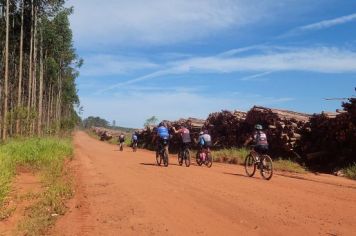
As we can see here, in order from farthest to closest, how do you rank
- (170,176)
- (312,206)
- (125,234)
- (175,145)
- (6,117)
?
(175,145) → (6,117) → (170,176) → (312,206) → (125,234)

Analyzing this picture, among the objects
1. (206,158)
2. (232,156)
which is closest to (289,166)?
(206,158)

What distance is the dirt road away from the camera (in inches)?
316

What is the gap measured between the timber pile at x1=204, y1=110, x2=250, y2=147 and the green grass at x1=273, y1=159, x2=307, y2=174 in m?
6.03

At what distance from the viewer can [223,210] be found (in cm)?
949

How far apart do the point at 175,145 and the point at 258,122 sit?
14488 millimetres

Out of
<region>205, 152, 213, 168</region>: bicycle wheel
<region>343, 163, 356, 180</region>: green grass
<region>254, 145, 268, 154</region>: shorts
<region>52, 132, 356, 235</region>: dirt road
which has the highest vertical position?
<region>254, 145, 268, 154</region>: shorts

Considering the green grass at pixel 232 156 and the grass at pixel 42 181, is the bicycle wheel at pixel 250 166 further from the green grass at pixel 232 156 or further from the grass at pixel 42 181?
the green grass at pixel 232 156

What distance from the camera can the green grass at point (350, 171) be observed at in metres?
17.5

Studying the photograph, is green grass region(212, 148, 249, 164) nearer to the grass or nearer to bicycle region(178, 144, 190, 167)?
bicycle region(178, 144, 190, 167)

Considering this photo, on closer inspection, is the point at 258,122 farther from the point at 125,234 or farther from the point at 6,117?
the point at 125,234

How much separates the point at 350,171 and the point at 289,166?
126 inches

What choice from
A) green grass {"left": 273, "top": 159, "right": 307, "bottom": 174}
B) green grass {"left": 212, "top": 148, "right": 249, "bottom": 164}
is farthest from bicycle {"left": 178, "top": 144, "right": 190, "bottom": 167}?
green grass {"left": 273, "top": 159, "right": 307, "bottom": 174}

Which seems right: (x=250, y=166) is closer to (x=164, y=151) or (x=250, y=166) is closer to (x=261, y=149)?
(x=261, y=149)

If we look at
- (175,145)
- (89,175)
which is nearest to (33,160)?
(89,175)
